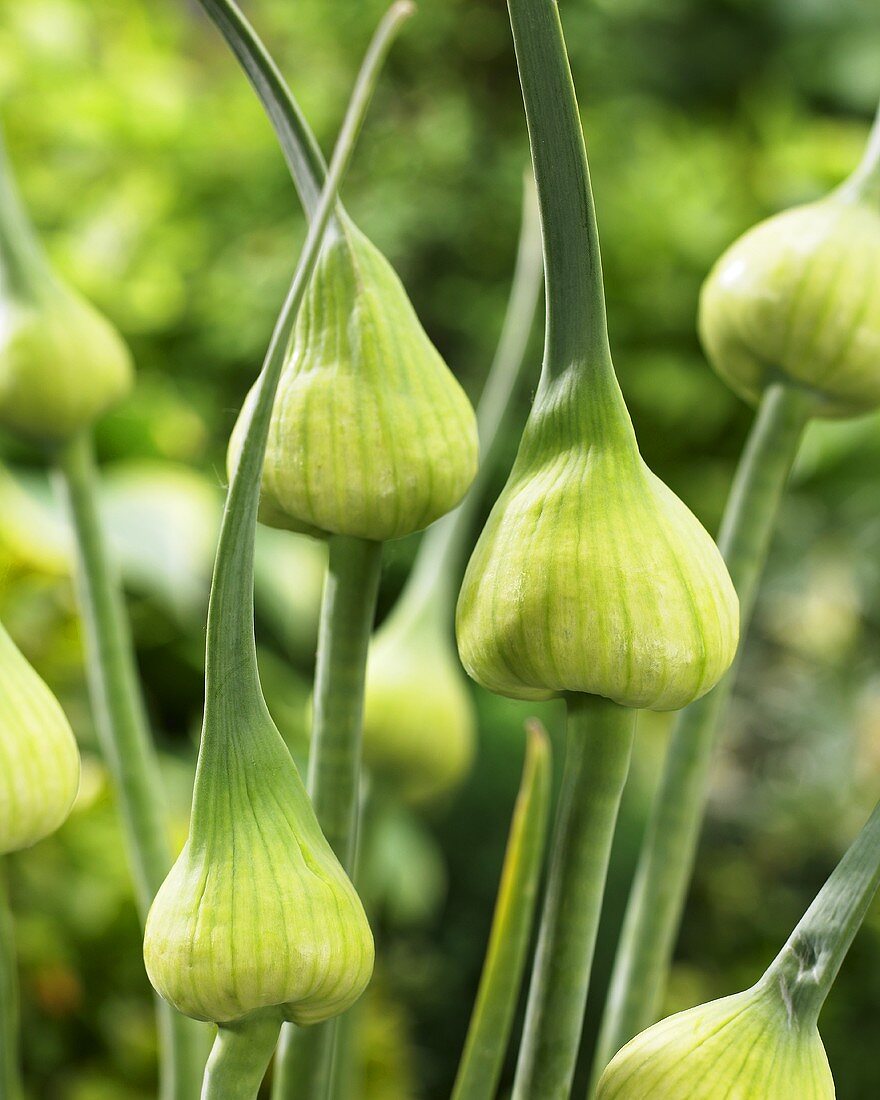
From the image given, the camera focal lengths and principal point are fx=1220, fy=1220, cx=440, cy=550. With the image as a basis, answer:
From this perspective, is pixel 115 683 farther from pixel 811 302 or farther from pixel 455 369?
pixel 455 369

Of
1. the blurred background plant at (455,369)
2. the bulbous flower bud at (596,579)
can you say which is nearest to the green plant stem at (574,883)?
the bulbous flower bud at (596,579)

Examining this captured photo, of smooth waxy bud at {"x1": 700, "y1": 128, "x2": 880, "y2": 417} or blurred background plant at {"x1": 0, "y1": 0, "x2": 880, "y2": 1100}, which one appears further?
blurred background plant at {"x1": 0, "y1": 0, "x2": 880, "y2": 1100}

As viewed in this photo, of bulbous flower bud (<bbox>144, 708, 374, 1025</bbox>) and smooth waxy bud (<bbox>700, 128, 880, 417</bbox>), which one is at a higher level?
smooth waxy bud (<bbox>700, 128, 880, 417</bbox>)

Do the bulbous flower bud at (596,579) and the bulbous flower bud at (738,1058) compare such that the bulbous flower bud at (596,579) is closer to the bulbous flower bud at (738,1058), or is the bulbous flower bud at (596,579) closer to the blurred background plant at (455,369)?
the bulbous flower bud at (738,1058)

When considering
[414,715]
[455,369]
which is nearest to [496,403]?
[414,715]

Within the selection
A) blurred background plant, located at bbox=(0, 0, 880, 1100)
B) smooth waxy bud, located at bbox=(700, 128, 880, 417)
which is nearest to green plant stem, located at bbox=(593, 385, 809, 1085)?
smooth waxy bud, located at bbox=(700, 128, 880, 417)

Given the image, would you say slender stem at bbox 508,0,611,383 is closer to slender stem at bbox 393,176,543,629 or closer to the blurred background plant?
slender stem at bbox 393,176,543,629

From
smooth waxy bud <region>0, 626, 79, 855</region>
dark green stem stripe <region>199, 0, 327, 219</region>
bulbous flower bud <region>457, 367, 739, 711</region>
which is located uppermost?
dark green stem stripe <region>199, 0, 327, 219</region>
